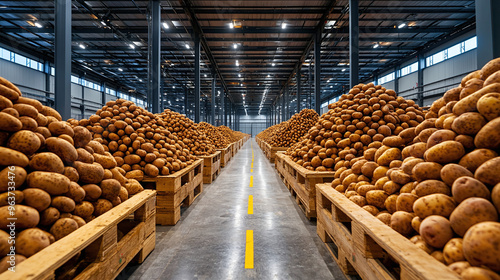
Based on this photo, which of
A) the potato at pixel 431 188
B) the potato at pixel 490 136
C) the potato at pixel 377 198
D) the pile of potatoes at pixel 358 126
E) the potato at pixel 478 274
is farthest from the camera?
the pile of potatoes at pixel 358 126

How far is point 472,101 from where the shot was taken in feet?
6.55

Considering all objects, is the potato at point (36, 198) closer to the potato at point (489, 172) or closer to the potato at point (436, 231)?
the potato at point (436, 231)

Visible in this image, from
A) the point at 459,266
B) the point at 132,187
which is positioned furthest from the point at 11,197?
the point at 459,266

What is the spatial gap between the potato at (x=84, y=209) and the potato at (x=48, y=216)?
10.9 inches

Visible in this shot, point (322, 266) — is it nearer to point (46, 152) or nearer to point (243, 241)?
point (243, 241)

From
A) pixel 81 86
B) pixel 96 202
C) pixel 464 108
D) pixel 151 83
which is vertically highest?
pixel 81 86

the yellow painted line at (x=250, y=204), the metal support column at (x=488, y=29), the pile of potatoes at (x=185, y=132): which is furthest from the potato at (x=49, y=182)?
the pile of potatoes at (x=185, y=132)

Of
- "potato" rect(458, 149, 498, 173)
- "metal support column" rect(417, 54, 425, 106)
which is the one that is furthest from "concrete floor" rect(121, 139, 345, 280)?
"metal support column" rect(417, 54, 425, 106)

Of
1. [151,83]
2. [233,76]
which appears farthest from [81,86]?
[151,83]

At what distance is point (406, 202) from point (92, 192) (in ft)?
9.64

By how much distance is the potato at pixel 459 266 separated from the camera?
4.40ft

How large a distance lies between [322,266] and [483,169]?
81.9 inches

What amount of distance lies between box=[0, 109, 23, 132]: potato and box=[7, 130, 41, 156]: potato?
0.05m

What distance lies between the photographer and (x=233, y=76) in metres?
27.0
